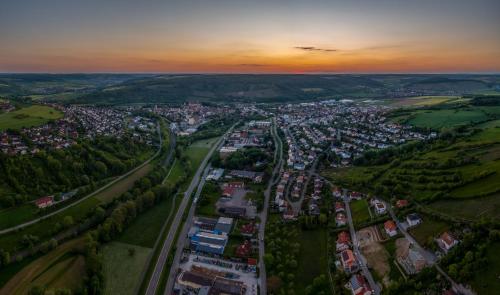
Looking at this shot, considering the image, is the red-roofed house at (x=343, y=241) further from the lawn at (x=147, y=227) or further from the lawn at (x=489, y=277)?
the lawn at (x=147, y=227)

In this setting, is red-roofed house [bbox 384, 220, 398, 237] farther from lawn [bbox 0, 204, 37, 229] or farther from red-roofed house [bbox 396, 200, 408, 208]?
lawn [bbox 0, 204, 37, 229]

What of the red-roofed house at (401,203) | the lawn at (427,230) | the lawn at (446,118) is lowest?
the lawn at (427,230)

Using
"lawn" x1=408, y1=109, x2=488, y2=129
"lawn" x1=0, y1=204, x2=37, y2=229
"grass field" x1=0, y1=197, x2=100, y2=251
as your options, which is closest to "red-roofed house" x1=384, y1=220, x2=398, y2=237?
"grass field" x1=0, y1=197, x2=100, y2=251

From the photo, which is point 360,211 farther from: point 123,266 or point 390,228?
point 123,266

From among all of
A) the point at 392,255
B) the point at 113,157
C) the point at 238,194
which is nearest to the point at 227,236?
the point at 238,194

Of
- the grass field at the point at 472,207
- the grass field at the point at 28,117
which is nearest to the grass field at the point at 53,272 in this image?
the grass field at the point at 472,207

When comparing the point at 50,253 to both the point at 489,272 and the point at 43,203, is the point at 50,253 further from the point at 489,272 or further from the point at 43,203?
the point at 489,272
